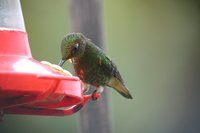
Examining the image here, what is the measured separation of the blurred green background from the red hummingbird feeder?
2.81 meters

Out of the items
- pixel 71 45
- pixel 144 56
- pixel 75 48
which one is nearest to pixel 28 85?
pixel 71 45

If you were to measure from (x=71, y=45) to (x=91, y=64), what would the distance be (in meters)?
0.69

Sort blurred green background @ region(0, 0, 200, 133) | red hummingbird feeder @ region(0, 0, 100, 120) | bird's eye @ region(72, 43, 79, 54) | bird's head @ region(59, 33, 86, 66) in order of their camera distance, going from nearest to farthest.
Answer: red hummingbird feeder @ region(0, 0, 100, 120), bird's head @ region(59, 33, 86, 66), bird's eye @ region(72, 43, 79, 54), blurred green background @ region(0, 0, 200, 133)

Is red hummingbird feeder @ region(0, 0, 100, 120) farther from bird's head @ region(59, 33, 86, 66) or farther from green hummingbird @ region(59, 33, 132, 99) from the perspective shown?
green hummingbird @ region(59, 33, 132, 99)

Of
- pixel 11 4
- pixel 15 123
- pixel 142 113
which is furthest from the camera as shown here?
pixel 142 113

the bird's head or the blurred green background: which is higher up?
the bird's head

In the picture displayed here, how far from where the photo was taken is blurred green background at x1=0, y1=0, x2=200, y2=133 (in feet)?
18.6

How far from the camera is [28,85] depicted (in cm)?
231

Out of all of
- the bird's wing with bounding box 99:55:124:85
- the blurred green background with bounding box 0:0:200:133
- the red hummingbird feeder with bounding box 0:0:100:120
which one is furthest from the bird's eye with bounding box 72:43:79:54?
the blurred green background with bounding box 0:0:200:133

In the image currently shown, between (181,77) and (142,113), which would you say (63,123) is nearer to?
(142,113)

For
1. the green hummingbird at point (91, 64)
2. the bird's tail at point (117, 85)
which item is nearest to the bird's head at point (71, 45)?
the green hummingbird at point (91, 64)

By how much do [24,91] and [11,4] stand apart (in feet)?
2.78

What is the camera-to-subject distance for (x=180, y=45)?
666 cm

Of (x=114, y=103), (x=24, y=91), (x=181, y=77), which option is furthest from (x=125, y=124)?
(x=24, y=91)
